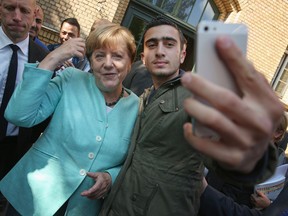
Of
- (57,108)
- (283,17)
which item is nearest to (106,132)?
(57,108)

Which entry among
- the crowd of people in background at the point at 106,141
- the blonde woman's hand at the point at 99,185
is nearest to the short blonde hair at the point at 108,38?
the crowd of people in background at the point at 106,141

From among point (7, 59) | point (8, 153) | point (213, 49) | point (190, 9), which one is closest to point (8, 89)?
point (7, 59)

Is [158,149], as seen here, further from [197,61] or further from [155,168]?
[197,61]

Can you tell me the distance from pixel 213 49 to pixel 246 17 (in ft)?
23.5

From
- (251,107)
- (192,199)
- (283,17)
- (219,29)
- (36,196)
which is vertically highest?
(283,17)

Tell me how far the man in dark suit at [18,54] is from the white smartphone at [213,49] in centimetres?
159

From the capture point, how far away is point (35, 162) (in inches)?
62.7

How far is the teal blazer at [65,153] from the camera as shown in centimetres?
157

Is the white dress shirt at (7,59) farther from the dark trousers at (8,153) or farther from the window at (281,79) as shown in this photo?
the window at (281,79)

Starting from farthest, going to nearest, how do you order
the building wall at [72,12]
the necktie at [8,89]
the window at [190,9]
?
the window at [190,9], the building wall at [72,12], the necktie at [8,89]

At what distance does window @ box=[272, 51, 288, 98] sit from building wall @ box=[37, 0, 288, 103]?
1492 mm

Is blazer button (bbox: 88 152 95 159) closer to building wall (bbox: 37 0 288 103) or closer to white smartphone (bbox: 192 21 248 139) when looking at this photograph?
white smartphone (bbox: 192 21 248 139)

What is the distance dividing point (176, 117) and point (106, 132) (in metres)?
0.47

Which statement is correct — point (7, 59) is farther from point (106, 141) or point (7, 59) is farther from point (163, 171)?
point (163, 171)
